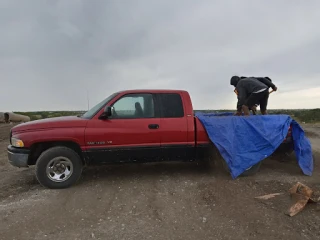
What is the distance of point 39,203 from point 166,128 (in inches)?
108

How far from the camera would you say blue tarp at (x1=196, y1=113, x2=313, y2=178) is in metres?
6.61

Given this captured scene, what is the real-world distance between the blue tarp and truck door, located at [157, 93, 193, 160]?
1.58ft

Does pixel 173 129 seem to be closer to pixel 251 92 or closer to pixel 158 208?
pixel 158 208

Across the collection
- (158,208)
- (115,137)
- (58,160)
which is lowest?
(158,208)

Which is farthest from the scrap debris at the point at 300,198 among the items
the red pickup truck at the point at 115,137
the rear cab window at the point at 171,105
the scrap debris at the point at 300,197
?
the rear cab window at the point at 171,105

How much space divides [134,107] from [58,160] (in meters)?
1.80

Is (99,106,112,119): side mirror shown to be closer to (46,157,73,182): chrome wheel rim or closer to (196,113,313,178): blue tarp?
(46,157,73,182): chrome wheel rim

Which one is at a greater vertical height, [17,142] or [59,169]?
[17,142]

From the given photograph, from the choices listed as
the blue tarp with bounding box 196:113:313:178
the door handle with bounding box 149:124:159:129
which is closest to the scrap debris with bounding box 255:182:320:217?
the blue tarp with bounding box 196:113:313:178

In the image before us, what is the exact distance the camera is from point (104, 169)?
7578 millimetres

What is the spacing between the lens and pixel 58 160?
239 inches

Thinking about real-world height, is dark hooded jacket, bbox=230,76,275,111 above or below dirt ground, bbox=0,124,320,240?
above

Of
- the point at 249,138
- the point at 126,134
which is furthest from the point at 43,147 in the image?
the point at 249,138

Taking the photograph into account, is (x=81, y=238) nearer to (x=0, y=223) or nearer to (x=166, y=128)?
(x=0, y=223)
